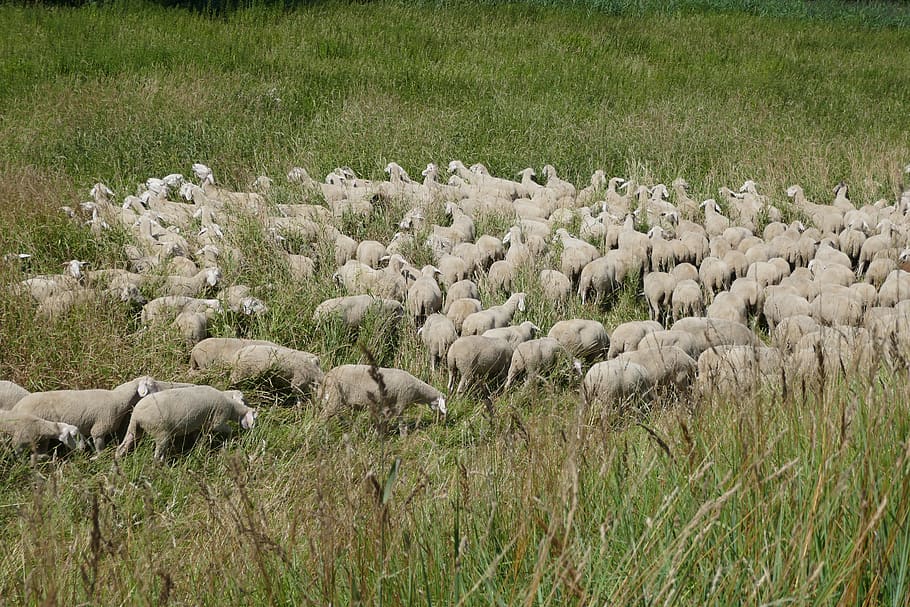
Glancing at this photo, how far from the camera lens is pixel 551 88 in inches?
538

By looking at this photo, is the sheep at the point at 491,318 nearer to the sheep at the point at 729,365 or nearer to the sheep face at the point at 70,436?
the sheep at the point at 729,365

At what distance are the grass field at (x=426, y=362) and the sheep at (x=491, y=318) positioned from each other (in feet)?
0.71

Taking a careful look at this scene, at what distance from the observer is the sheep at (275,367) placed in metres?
5.18

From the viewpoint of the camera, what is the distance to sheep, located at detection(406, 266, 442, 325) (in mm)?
6289

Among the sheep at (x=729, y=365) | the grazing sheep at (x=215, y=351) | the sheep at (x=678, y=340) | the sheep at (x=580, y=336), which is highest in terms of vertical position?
the sheep at (x=729, y=365)

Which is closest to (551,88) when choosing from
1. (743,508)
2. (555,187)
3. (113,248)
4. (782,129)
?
(782,129)

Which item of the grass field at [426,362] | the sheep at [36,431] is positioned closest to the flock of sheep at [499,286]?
the sheep at [36,431]

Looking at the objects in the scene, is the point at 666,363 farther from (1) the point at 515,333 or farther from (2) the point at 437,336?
(2) the point at 437,336

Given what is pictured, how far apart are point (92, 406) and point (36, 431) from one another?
0.33 meters

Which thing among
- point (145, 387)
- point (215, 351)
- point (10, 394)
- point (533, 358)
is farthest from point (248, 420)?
point (533, 358)

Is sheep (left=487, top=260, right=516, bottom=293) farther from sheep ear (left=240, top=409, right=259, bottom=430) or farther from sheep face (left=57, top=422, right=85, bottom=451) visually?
sheep face (left=57, top=422, right=85, bottom=451)

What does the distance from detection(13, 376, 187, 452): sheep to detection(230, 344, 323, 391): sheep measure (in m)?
0.68

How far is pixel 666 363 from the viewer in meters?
5.20

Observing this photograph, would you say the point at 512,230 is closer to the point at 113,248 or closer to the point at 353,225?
the point at 353,225
